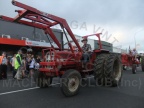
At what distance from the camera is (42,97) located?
6609 mm

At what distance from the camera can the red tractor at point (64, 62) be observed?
6.54 metres

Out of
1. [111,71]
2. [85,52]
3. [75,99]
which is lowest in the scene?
[75,99]

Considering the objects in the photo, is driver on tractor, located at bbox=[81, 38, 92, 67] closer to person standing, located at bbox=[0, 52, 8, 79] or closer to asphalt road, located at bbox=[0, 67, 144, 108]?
asphalt road, located at bbox=[0, 67, 144, 108]

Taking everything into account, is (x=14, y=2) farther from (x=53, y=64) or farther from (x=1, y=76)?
(x=1, y=76)

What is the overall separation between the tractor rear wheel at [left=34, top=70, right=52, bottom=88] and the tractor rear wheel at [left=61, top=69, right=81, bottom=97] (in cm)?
161

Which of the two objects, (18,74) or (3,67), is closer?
(18,74)

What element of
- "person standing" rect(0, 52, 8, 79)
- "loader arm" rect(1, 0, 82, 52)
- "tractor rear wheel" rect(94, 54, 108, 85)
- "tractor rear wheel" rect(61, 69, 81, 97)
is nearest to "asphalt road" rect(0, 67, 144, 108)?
"tractor rear wheel" rect(61, 69, 81, 97)

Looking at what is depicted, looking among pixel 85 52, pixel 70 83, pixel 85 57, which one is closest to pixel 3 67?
pixel 85 52

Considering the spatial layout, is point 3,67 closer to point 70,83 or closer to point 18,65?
point 18,65

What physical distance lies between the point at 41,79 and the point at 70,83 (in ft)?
6.05

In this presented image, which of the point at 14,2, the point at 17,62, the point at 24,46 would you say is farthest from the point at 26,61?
the point at 14,2

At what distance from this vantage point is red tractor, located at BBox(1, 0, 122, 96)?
654 centimetres

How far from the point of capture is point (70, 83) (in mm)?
6727

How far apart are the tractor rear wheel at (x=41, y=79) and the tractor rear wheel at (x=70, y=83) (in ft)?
5.28
